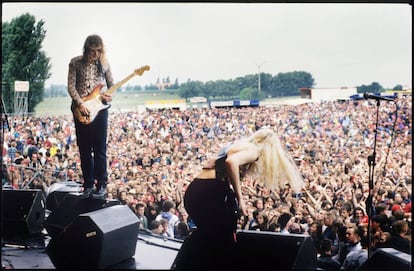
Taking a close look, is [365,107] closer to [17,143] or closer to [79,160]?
[79,160]

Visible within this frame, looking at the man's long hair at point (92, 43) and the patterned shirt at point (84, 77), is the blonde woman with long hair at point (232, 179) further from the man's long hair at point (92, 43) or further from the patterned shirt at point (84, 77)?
the man's long hair at point (92, 43)

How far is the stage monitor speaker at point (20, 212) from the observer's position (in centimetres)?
443

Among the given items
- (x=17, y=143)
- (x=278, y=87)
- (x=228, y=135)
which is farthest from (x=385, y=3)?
(x=17, y=143)

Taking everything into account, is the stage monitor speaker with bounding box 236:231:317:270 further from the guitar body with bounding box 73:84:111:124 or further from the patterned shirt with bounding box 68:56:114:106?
the patterned shirt with bounding box 68:56:114:106

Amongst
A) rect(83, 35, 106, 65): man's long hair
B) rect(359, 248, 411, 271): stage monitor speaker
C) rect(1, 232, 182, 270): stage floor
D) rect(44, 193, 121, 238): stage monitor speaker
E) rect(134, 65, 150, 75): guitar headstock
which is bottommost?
rect(1, 232, 182, 270): stage floor

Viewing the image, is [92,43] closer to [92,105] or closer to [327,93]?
[92,105]

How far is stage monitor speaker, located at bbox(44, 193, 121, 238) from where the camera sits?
4266mm

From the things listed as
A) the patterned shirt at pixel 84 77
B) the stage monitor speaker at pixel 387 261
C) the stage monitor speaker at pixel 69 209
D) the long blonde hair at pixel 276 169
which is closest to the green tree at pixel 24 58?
the patterned shirt at pixel 84 77

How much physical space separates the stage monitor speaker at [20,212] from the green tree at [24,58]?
0.67m

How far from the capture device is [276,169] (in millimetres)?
4164

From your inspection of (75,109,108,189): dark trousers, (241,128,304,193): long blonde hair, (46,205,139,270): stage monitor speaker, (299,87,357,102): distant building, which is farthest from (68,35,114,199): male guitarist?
(299,87,357,102): distant building

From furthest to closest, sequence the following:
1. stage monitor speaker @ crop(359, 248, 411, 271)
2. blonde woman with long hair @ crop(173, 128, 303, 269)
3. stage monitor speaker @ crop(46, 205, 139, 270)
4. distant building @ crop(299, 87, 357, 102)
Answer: distant building @ crop(299, 87, 357, 102) → blonde woman with long hair @ crop(173, 128, 303, 269) → stage monitor speaker @ crop(46, 205, 139, 270) → stage monitor speaker @ crop(359, 248, 411, 271)

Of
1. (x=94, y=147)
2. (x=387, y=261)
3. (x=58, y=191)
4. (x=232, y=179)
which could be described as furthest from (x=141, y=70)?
(x=387, y=261)

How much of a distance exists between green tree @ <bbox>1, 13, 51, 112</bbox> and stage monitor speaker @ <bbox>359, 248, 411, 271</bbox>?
2591 millimetres
